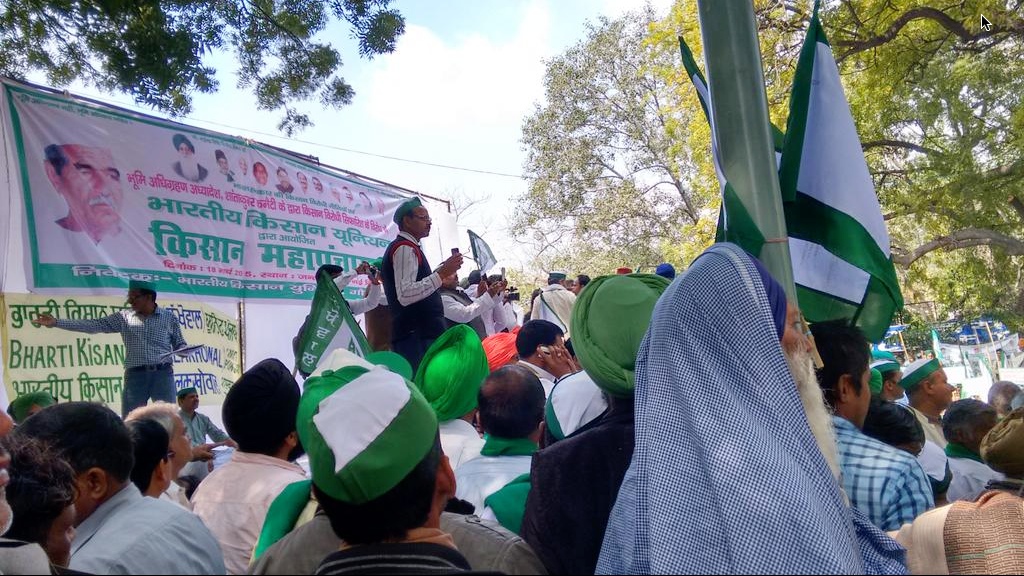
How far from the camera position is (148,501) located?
2.26 meters

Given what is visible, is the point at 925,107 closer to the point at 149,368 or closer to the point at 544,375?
the point at 544,375

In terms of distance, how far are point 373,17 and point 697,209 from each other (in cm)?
2371

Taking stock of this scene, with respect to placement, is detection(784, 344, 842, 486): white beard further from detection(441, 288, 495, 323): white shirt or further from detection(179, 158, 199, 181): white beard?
detection(179, 158, 199, 181): white beard

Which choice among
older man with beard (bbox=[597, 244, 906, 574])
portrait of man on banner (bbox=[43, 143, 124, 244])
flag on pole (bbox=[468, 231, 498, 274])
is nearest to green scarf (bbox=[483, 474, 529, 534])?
older man with beard (bbox=[597, 244, 906, 574])

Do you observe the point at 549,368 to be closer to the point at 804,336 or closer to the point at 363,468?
the point at 804,336

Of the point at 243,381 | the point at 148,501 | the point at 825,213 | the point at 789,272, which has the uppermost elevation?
the point at 825,213

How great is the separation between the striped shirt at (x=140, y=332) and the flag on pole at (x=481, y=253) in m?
3.89

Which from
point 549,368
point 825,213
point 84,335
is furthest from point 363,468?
point 84,335

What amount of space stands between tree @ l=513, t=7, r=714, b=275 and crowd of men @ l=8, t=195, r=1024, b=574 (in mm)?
23566

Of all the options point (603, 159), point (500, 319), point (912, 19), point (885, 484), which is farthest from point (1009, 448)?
point (603, 159)

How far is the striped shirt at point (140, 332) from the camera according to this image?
20.4 ft

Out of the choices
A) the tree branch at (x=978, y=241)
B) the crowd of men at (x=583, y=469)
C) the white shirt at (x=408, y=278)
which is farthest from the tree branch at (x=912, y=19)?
the crowd of men at (x=583, y=469)

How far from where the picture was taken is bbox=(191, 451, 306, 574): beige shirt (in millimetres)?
2588

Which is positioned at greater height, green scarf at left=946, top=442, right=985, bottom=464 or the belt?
the belt
